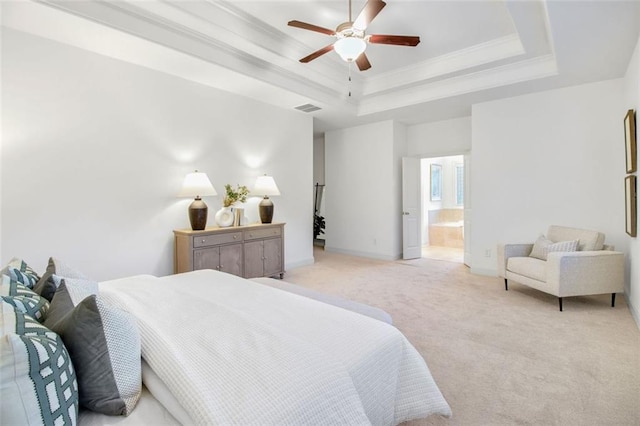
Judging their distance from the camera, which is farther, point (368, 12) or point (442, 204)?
point (442, 204)

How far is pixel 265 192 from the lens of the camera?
14.9ft

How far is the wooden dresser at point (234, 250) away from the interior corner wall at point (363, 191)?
226cm

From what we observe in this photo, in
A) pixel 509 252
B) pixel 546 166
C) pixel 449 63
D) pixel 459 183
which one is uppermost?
pixel 449 63

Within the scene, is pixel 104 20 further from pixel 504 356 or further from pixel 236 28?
pixel 504 356

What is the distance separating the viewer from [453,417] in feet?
5.64

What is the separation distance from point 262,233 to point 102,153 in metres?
2.07

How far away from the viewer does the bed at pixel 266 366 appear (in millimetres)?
941

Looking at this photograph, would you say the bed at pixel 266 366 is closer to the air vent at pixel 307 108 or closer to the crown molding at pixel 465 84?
the air vent at pixel 307 108

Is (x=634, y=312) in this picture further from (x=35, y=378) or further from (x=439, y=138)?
(x=35, y=378)

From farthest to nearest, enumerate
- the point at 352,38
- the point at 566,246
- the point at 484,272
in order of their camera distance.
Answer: the point at 484,272
the point at 566,246
the point at 352,38

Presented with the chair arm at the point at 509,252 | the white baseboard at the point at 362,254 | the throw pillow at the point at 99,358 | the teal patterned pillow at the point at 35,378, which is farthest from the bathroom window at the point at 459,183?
the teal patterned pillow at the point at 35,378

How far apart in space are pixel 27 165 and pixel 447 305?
14.4 feet

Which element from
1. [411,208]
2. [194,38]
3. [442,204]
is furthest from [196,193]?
[442,204]

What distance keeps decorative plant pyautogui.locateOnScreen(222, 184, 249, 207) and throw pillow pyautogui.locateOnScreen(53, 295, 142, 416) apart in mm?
3258
